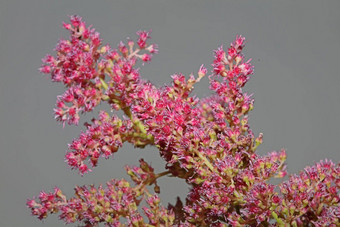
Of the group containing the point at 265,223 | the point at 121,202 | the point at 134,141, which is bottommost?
the point at 265,223

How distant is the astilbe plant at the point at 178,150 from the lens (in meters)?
1.06

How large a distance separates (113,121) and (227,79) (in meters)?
0.31

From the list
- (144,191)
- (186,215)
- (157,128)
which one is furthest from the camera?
(144,191)

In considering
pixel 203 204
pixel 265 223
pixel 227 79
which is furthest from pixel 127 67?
pixel 265 223

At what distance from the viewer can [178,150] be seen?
3.50 feet

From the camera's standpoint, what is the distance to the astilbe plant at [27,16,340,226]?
1062 millimetres

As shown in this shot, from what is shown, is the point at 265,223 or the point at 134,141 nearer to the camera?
the point at 265,223

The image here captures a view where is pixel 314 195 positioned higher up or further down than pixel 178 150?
further down

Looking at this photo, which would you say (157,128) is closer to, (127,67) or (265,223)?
(127,67)

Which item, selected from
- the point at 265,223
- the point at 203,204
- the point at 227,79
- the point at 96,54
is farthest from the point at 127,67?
the point at 265,223

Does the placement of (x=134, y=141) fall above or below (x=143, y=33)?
below

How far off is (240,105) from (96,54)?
39cm

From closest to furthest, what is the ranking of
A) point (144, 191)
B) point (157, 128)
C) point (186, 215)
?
point (157, 128), point (186, 215), point (144, 191)

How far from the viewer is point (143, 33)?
132cm
